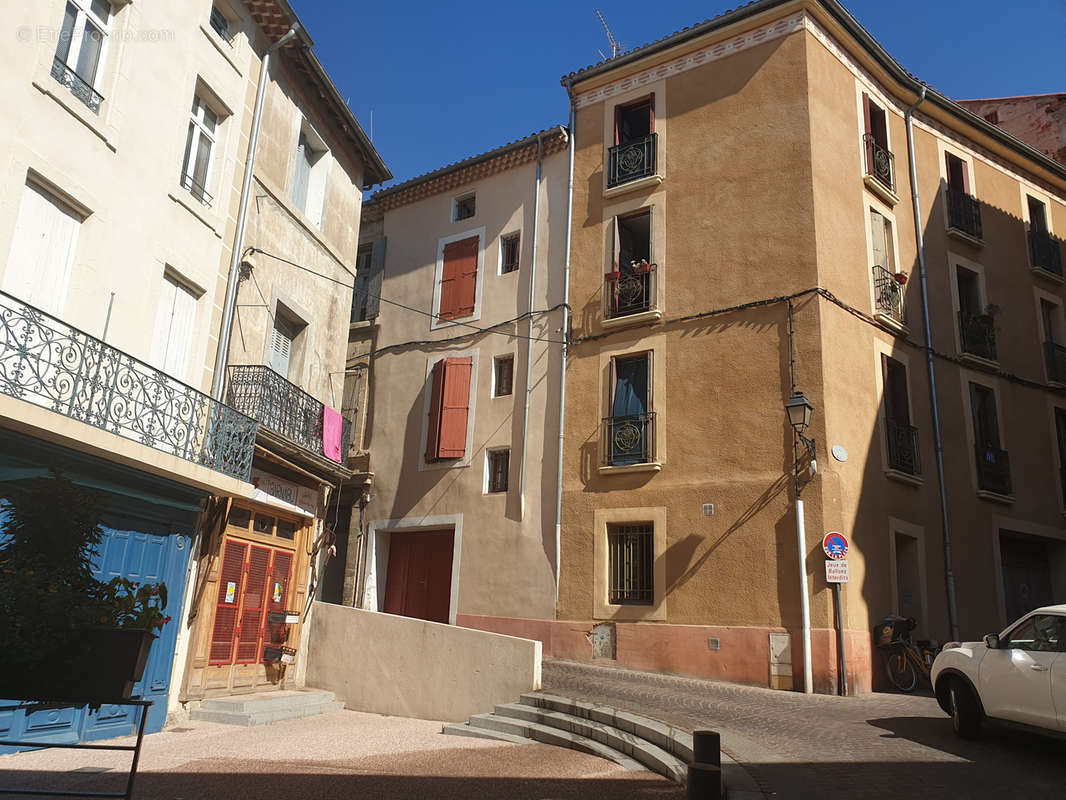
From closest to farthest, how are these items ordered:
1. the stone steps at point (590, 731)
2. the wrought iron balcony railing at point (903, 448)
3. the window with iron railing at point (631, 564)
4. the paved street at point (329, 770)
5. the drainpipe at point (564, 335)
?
the paved street at point (329, 770), the stone steps at point (590, 731), the window with iron railing at point (631, 564), the wrought iron balcony railing at point (903, 448), the drainpipe at point (564, 335)

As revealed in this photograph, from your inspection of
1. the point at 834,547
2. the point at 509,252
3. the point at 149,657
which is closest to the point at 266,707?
the point at 149,657

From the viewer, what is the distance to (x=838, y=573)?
12.8 metres

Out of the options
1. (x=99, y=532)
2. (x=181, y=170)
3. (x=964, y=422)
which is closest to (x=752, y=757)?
(x=99, y=532)

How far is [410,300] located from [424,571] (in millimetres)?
6515

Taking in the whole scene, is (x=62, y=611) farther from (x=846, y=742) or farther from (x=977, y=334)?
(x=977, y=334)

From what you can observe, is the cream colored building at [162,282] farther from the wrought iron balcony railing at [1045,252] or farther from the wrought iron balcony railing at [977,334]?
the wrought iron balcony railing at [1045,252]

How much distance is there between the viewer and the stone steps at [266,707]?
1102 centimetres

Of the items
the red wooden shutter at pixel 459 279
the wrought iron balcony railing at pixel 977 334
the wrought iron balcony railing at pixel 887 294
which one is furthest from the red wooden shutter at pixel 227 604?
the wrought iron balcony railing at pixel 977 334

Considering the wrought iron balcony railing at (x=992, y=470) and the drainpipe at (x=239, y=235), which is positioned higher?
the drainpipe at (x=239, y=235)

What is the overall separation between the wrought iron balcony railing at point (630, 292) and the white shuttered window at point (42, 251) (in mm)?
9949

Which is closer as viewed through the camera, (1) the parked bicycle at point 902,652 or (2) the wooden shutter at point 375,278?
(1) the parked bicycle at point 902,652

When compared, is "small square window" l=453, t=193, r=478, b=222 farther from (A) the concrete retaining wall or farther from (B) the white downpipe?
(B) the white downpipe

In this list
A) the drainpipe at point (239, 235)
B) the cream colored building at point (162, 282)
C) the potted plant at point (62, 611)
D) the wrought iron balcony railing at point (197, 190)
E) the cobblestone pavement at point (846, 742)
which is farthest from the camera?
the drainpipe at point (239, 235)

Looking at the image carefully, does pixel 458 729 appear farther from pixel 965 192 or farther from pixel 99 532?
pixel 965 192
